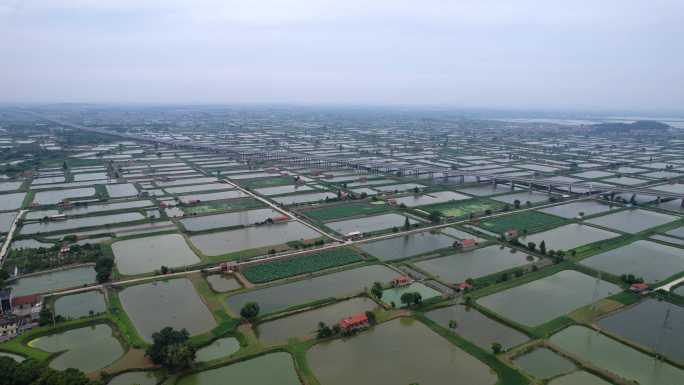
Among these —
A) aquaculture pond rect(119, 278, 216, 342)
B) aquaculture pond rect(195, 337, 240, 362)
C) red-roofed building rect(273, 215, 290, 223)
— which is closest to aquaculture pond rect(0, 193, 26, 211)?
red-roofed building rect(273, 215, 290, 223)

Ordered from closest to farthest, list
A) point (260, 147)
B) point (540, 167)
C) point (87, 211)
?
point (87, 211), point (540, 167), point (260, 147)

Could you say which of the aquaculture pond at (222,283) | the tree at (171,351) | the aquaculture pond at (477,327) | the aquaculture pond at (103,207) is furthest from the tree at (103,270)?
the aquaculture pond at (477,327)

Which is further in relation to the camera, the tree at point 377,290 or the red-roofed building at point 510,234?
the red-roofed building at point 510,234

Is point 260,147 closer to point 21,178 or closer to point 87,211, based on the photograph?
point 21,178

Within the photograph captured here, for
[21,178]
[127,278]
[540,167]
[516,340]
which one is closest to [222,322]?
[127,278]

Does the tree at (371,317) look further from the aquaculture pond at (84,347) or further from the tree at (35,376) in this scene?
the tree at (35,376)

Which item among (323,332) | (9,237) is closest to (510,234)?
(323,332)
